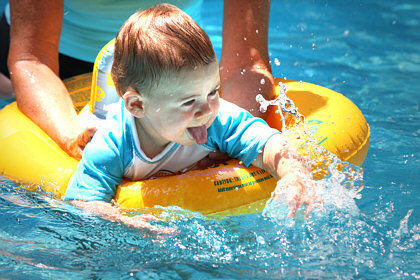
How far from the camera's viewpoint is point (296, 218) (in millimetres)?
1916

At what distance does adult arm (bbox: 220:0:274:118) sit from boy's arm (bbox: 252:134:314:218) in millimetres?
488

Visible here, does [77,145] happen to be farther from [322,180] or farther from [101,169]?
[322,180]

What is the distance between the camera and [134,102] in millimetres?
1931

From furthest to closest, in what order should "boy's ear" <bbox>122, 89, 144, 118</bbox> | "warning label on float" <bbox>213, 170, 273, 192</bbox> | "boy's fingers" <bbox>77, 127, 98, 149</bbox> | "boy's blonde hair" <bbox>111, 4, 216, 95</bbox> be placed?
"boy's fingers" <bbox>77, 127, 98, 149</bbox>
"warning label on float" <bbox>213, 170, 273, 192</bbox>
"boy's ear" <bbox>122, 89, 144, 118</bbox>
"boy's blonde hair" <bbox>111, 4, 216, 95</bbox>

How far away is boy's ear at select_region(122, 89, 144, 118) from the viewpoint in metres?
1.90

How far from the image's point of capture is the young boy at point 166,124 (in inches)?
70.9

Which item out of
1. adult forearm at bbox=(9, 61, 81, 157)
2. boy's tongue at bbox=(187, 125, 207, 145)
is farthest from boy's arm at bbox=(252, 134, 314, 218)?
adult forearm at bbox=(9, 61, 81, 157)

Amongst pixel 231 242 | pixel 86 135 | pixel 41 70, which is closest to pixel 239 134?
pixel 231 242

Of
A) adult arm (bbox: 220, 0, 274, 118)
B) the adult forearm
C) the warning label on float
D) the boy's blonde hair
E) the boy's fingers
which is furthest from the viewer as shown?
adult arm (bbox: 220, 0, 274, 118)

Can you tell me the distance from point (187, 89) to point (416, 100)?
2370 millimetres

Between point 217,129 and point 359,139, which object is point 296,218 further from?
point 359,139

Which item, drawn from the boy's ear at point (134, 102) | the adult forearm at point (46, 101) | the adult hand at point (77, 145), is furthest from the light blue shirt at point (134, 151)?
the adult forearm at point (46, 101)

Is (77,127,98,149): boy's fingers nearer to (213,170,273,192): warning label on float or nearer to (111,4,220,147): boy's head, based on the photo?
(111,4,220,147): boy's head

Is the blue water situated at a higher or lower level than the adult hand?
lower
